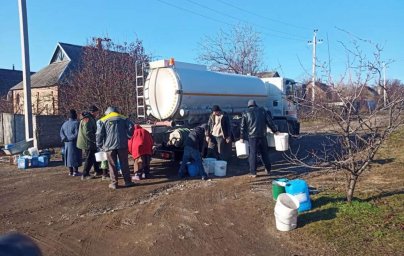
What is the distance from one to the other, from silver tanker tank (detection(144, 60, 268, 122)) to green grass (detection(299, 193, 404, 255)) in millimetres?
5656

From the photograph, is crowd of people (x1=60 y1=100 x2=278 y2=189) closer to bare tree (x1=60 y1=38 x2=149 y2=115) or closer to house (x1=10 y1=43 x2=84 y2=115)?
bare tree (x1=60 y1=38 x2=149 y2=115)

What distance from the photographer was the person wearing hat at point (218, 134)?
10.6m

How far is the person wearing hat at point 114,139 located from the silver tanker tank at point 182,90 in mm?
2790

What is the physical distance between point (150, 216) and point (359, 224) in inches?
137

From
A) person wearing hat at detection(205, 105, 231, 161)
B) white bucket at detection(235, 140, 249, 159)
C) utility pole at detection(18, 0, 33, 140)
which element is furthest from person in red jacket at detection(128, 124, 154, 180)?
utility pole at detection(18, 0, 33, 140)

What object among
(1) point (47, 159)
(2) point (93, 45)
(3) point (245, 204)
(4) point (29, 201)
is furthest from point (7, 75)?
(3) point (245, 204)

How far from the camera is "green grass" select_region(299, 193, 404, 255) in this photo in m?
4.77

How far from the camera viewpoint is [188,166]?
9.58 m

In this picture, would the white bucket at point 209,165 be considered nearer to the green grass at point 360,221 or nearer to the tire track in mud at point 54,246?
the green grass at point 360,221

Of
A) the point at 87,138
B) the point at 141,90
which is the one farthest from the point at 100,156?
the point at 141,90

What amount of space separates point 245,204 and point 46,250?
3.63 meters

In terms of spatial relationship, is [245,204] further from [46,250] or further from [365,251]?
[46,250]

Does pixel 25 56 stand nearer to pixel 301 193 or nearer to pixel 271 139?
pixel 271 139

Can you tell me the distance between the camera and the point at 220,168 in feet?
31.7
